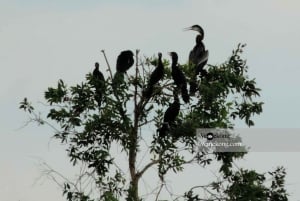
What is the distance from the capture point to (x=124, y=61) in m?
17.1

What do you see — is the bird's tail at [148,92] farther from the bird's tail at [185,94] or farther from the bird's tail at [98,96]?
the bird's tail at [98,96]

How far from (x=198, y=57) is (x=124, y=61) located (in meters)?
1.55

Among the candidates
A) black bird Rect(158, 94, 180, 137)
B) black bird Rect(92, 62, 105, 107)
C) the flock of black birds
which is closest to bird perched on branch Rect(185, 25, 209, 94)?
the flock of black birds

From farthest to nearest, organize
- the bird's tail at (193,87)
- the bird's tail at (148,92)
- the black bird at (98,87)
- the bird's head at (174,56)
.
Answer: the bird's head at (174,56)
the bird's tail at (193,87)
the bird's tail at (148,92)
the black bird at (98,87)

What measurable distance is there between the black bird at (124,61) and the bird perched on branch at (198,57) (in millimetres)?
1230

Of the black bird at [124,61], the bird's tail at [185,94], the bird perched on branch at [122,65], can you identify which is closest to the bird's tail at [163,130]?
the bird's tail at [185,94]

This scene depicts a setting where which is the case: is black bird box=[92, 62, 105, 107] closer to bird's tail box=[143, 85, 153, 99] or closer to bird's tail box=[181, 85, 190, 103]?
bird's tail box=[143, 85, 153, 99]

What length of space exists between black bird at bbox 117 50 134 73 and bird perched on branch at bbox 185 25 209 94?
1230 mm

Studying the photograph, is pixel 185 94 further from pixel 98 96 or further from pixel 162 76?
pixel 98 96

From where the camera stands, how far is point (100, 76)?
55.0 ft

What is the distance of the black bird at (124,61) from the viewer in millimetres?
16953

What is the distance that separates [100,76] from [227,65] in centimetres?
262

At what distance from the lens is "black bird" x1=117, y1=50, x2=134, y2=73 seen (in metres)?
17.0

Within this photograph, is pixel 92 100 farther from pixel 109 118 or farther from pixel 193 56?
pixel 193 56
